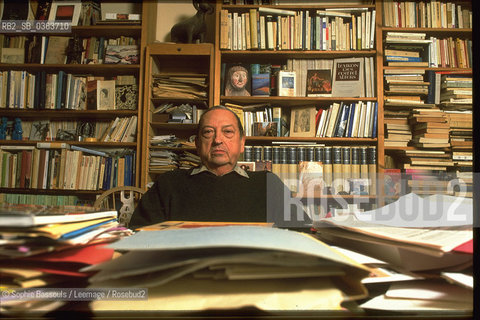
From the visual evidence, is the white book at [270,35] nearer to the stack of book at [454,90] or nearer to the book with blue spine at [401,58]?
the book with blue spine at [401,58]

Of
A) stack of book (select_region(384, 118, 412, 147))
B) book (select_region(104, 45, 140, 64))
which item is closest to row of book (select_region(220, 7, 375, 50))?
stack of book (select_region(384, 118, 412, 147))

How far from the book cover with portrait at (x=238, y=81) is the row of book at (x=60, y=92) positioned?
86 centimetres

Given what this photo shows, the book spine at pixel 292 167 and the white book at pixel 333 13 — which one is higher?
the white book at pixel 333 13

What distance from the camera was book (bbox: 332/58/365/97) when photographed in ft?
9.04

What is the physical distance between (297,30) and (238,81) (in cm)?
66

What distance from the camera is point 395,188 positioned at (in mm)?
2670

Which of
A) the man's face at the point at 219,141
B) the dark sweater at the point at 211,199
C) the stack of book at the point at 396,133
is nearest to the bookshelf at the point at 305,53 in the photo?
the stack of book at the point at 396,133

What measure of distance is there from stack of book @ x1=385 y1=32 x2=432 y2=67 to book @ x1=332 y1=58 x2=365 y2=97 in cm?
25

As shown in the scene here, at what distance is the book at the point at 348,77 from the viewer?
108 inches

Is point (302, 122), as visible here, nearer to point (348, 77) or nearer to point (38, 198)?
point (348, 77)

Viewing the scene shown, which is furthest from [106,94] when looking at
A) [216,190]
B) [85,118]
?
[216,190]

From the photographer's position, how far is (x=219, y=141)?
1742 mm

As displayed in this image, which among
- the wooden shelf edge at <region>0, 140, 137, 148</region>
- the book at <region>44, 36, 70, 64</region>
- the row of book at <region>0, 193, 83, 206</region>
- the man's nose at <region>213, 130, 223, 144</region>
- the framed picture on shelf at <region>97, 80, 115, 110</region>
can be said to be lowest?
the row of book at <region>0, 193, 83, 206</region>

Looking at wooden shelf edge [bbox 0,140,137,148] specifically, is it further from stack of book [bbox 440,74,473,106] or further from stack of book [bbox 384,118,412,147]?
stack of book [bbox 440,74,473,106]
